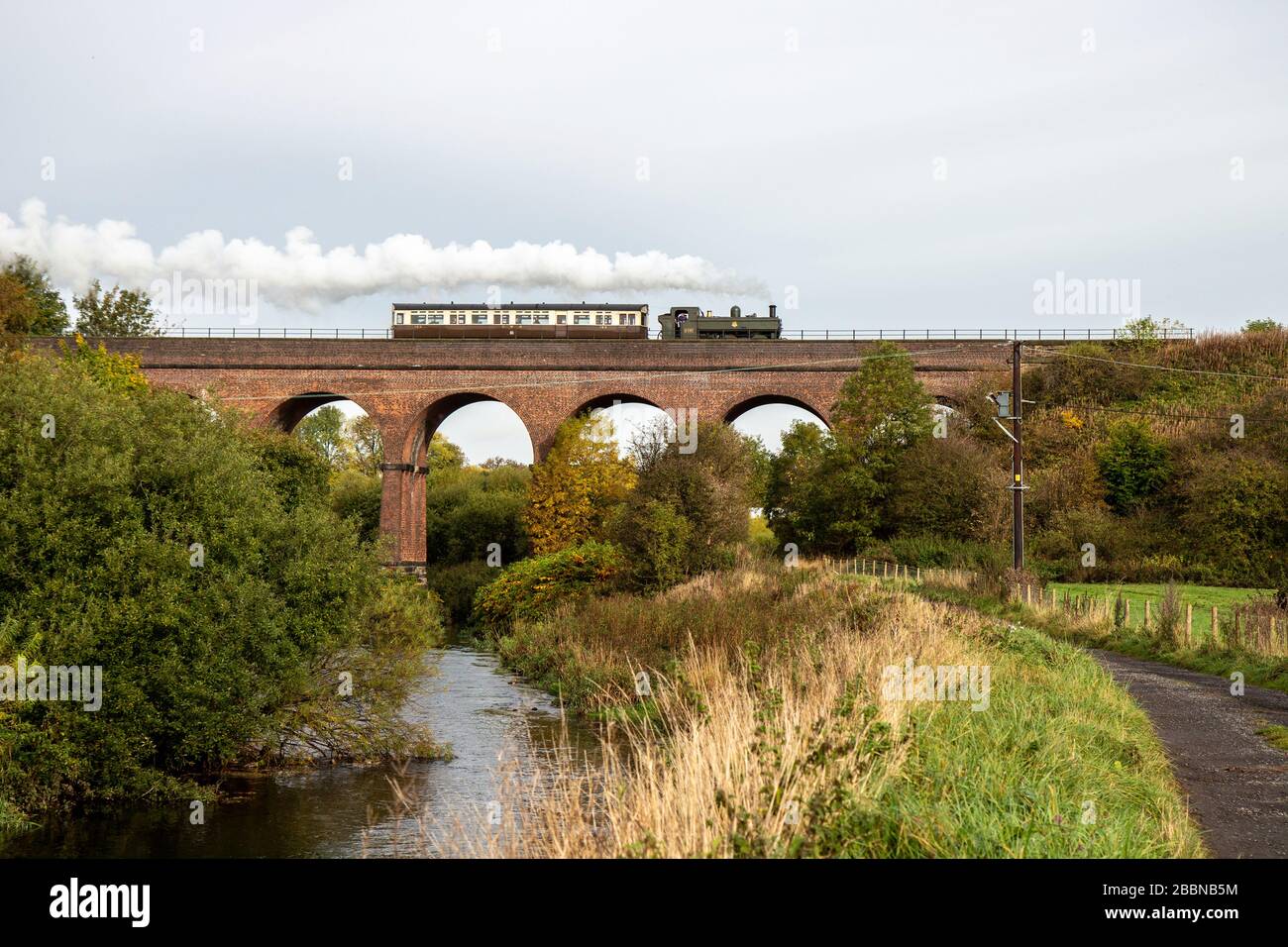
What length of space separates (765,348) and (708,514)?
16.4 metres

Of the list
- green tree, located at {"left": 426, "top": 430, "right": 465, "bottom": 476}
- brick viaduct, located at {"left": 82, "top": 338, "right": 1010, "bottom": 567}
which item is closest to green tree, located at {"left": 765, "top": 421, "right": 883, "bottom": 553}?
brick viaduct, located at {"left": 82, "top": 338, "right": 1010, "bottom": 567}

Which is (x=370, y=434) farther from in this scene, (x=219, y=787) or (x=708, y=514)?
(x=219, y=787)

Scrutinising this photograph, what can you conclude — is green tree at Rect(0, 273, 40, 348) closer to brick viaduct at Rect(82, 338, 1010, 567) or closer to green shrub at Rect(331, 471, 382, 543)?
brick viaduct at Rect(82, 338, 1010, 567)

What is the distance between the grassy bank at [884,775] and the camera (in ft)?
21.3

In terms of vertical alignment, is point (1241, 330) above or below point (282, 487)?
above

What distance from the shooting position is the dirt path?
26.7ft

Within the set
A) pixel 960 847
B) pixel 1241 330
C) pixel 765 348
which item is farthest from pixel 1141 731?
pixel 1241 330

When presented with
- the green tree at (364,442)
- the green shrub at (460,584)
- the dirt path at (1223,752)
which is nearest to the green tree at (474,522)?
the green shrub at (460,584)

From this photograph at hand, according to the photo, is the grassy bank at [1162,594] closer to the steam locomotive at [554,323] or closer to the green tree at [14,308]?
the steam locomotive at [554,323]

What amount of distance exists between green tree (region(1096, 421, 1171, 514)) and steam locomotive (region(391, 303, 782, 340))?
14108 millimetres

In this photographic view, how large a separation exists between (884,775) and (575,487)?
32905mm

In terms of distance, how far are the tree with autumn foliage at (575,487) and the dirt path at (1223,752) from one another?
78.9 feet

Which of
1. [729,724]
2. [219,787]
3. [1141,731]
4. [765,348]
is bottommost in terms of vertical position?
[219,787]
